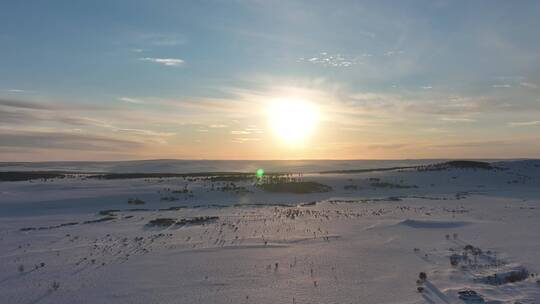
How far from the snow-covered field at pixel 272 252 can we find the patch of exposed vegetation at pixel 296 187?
23.0ft

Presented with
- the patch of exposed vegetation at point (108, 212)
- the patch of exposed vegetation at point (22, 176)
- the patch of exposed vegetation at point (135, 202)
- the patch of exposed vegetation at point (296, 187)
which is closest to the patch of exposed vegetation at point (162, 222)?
the patch of exposed vegetation at point (108, 212)

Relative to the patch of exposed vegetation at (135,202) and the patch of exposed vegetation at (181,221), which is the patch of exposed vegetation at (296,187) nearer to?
the patch of exposed vegetation at (135,202)

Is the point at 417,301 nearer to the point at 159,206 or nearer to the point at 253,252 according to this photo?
the point at 253,252

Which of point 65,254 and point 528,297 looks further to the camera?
point 65,254

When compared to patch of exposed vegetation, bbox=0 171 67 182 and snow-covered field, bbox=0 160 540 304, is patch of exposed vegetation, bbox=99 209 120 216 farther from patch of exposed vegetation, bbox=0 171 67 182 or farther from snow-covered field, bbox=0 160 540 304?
patch of exposed vegetation, bbox=0 171 67 182

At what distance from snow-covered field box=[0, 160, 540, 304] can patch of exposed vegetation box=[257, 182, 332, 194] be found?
7.01 meters

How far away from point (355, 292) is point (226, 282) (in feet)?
9.20

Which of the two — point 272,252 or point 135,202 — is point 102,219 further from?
point 272,252

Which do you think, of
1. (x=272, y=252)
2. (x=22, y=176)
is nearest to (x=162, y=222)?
(x=272, y=252)

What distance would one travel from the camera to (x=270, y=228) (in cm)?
1709

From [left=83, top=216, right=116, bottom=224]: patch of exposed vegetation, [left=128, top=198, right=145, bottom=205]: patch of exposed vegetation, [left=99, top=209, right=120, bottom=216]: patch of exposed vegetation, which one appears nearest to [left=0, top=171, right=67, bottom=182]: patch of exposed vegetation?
[left=128, top=198, right=145, bottom=205]: patch of exposed vegetation

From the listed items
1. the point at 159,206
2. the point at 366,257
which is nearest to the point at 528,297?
the point at 366,257

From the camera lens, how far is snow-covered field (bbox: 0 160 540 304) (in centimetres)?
897

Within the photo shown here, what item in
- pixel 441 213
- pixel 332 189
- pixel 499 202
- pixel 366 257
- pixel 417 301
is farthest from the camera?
pixel 332 189
